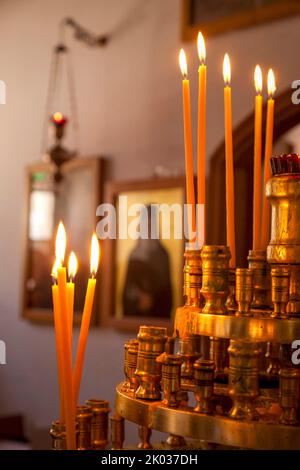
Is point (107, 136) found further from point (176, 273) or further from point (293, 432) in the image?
point (293, 432)

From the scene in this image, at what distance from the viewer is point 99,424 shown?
126 centimetres

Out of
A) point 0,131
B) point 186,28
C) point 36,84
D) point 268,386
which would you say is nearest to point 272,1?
point 186,28

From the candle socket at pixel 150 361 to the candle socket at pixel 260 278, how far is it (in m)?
0.19

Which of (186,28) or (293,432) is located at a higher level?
(186,28)

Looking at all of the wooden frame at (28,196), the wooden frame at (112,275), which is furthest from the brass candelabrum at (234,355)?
the wooden frame at (28,196)

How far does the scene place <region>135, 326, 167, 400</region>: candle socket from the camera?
1.08 metres

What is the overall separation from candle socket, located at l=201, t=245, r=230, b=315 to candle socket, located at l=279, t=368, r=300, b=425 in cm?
15

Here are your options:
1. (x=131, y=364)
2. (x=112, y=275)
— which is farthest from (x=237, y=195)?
(x=131, y=364)

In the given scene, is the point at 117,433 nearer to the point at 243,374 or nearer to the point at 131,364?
the point at 131,364

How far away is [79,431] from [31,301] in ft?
15.3

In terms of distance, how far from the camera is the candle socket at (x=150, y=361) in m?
1.08

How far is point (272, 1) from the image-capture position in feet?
13.6

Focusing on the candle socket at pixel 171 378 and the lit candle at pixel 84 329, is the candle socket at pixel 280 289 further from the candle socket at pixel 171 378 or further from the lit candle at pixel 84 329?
the lit candle at pixel 84 329

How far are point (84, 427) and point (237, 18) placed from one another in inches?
143
